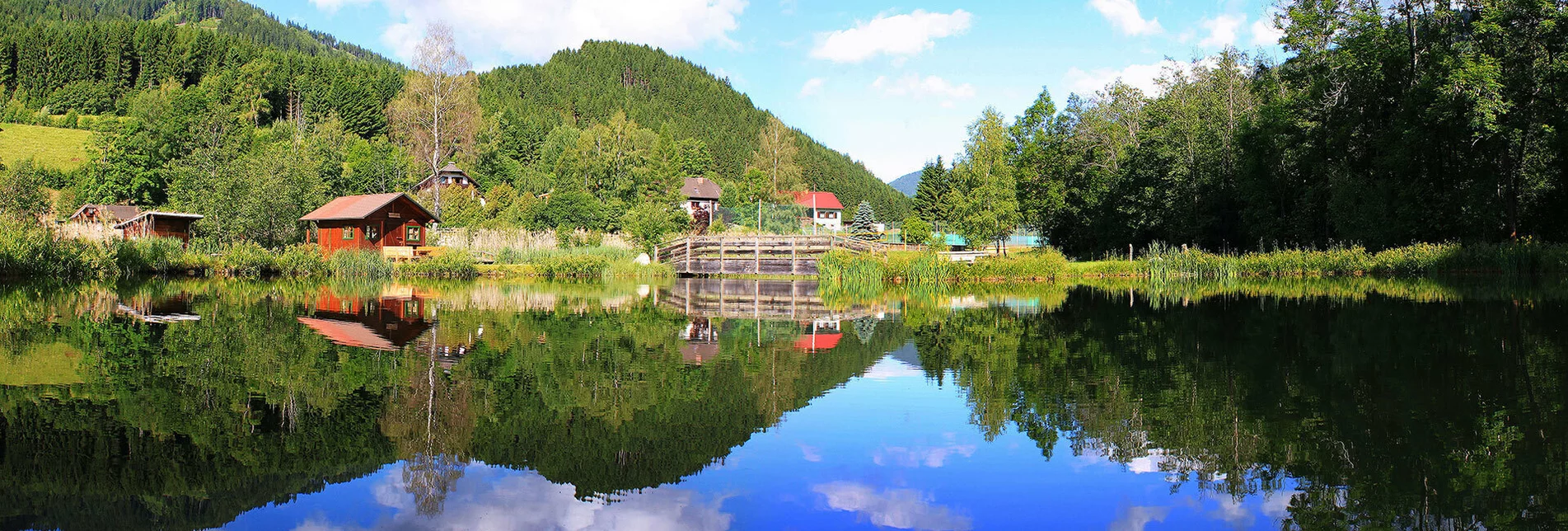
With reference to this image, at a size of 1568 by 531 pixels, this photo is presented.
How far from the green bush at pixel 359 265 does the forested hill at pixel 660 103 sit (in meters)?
61.5

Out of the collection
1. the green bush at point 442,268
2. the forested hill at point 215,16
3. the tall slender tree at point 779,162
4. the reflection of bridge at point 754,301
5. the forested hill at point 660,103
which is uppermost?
the forested hill at point 215,16

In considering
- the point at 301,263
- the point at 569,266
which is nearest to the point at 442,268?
the point at 569,266

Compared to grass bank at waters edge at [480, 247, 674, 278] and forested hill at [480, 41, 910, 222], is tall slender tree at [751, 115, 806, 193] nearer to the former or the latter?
forested hill at [480, 41, 910, 222]

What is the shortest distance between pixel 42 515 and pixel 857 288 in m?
23.6

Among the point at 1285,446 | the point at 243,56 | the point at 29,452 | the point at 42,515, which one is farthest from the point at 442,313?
the point at 243,56

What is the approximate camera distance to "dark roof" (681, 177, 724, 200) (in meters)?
89.8

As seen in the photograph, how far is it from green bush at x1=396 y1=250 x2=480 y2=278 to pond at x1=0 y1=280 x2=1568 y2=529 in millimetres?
19041

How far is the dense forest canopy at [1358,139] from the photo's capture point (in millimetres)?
28031

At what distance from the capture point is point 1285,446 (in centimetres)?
570

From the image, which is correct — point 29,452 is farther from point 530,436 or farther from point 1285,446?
point 1285,446

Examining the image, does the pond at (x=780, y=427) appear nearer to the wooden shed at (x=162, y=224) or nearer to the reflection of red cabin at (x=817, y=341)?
the reflection of red cabin at (x=817, y=341)

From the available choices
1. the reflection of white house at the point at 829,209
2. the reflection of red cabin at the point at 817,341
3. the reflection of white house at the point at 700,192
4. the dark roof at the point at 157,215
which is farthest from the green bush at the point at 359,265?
the reflection of white house at the point at 829,209

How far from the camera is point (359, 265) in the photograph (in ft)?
103

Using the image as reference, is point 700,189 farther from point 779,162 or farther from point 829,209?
point 829,209
